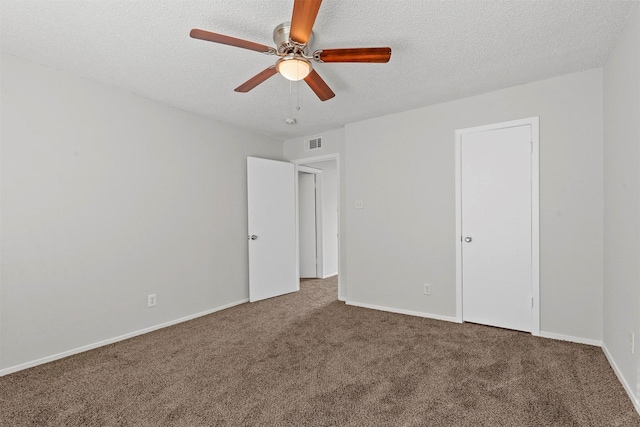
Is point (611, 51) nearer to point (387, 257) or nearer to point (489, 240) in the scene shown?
point (489, 240)

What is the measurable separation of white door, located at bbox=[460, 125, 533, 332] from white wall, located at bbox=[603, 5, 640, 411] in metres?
0.59

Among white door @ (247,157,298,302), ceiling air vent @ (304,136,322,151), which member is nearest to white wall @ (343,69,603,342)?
ceiling air vent @ (304,136,322,151)

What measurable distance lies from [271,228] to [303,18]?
11.0 ft

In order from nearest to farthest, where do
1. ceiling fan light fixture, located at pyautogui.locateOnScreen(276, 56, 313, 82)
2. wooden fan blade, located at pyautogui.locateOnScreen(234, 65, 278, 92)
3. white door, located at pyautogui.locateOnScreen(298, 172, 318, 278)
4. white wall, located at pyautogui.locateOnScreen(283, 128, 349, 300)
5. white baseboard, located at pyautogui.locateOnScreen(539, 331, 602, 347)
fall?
1. ceiling fan light fixture, located at pyautogui.locateOnScreen(276, 56, 313, 82)
2. wooden fan blade, located at pyautogui.locateOnScreen(234, 65, 278, 92)
3. white baseboard, located at pyautogui.locateOnScreen(539, 331, 602, 347)
4. white wall, located at pyautogui.locateOnScreen(283, 128, 349, 300)
5. white door, located at pyautogui.locateOnScreen(298, 172, 318, 278)

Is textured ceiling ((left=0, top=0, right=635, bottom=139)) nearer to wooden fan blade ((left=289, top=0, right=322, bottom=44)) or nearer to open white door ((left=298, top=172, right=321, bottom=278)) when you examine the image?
wooden fan blade ((left=289, top=0, right=322, bottom=44))

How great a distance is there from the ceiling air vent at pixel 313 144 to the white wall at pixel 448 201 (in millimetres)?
623

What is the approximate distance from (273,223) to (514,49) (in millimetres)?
3436

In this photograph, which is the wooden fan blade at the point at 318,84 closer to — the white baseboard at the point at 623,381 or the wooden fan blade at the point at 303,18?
the wooden fan blade at the point at 303,18

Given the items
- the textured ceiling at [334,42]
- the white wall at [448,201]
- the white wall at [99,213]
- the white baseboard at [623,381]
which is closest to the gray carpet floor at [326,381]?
the white baseboard at [623,381]

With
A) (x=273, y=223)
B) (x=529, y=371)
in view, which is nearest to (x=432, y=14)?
(x=529, y=371)

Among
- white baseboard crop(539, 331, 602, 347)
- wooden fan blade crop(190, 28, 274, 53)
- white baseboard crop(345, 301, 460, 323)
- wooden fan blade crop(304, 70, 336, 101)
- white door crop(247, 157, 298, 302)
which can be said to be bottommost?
white baseboard crop(345, 301, 460, 323)

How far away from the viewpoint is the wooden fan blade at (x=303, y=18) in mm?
1523

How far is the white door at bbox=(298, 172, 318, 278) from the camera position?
607 cm

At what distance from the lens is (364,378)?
7.57 ft
